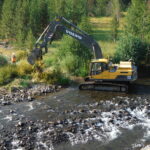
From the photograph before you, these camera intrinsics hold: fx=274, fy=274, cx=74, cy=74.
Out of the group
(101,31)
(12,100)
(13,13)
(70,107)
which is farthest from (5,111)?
(101,31)

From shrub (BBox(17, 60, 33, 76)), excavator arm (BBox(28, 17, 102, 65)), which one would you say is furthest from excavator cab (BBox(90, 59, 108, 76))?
shrub (BBox(17, 60, 33, 76))

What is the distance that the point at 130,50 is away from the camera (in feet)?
82.3

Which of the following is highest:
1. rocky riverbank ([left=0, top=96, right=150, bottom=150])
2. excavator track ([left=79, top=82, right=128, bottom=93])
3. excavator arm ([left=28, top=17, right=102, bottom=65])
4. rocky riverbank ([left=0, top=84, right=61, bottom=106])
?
excavator arm ([left=28, top=17, right=102, bottom=65])

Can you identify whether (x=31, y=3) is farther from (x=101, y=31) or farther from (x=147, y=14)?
(x=147, y=14)

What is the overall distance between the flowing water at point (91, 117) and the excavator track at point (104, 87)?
13.5 inches

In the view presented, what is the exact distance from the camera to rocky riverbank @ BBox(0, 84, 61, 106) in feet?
61.3

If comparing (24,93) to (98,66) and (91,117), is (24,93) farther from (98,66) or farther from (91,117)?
(91,117)

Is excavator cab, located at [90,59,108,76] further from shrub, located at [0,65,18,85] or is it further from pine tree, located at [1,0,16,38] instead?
pine tree, located at [1,0,16,38]

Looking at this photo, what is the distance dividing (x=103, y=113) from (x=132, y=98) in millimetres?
3345

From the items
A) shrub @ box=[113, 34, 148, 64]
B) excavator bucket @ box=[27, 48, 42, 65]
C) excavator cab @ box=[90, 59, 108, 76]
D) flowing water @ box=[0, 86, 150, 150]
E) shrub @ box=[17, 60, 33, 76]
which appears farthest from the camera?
shrub @ box=[113, 34, 148, 64]

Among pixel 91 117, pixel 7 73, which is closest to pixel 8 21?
pixel 7 73

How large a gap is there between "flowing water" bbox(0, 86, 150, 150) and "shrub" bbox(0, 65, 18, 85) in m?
3.96

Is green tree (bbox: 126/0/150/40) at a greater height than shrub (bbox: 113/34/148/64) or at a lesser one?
greater

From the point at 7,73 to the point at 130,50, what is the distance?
11.1 metres
